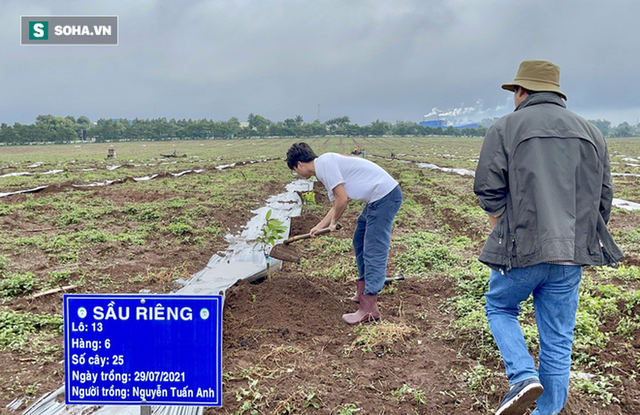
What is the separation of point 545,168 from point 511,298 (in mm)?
684

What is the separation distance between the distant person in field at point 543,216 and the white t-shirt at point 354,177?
1.55 metres

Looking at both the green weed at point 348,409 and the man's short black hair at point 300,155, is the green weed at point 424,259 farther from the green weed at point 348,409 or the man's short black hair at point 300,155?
the green weed at point 348,409

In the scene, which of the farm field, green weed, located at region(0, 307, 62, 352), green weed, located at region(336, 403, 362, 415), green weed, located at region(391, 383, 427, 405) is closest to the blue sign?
the farm field

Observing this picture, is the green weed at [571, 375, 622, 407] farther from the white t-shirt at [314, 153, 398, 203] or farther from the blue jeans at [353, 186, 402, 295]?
the white t-shirt at [314, 153, 398, 203]

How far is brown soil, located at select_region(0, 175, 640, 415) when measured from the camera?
8.74ft

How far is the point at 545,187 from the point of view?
205cm

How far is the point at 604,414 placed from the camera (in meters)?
2.48

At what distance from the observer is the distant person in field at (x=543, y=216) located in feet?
6.77

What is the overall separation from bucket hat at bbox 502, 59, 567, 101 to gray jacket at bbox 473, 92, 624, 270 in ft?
0.12

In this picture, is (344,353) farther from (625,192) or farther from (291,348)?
(625,192)

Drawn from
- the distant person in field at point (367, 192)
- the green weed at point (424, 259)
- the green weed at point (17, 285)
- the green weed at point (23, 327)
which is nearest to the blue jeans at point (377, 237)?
the distant person in field at point (367, 192)

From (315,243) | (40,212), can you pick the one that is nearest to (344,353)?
(315,243)

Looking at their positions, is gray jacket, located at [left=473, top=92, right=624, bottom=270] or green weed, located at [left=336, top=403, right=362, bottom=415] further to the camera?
green weed, located at [left=336, top=403, right=362, bottom=415]

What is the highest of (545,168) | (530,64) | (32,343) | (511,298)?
(530,64)
